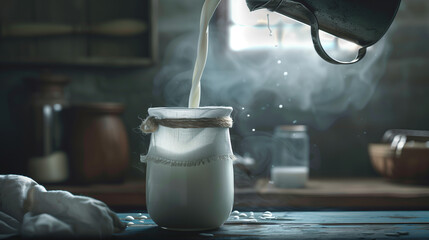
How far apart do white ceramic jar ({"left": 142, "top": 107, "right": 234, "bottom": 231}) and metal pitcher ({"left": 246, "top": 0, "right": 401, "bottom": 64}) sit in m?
0.29

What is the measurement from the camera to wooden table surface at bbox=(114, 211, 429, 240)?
0.86 m

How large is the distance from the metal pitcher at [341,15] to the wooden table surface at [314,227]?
33 cm

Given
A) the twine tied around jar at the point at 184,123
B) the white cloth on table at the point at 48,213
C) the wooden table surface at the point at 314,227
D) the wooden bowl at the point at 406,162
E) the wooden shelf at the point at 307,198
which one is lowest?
the wooden shelf at the point at 307,198

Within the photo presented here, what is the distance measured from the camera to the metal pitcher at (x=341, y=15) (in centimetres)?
106

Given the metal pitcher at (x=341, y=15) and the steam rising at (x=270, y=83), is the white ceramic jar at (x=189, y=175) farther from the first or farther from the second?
the steam rising at (x=270, y=83)

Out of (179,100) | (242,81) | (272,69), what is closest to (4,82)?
(179,100)

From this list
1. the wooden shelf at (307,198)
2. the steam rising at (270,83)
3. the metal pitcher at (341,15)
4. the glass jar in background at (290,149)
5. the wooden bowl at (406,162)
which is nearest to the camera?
the metal pitcher at (341,15)

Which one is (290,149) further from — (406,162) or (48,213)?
(48,213)

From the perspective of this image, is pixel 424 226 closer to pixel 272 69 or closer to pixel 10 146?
pixel 272 69

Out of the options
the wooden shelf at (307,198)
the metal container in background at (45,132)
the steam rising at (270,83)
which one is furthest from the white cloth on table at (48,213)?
the steam rising at (270,83)

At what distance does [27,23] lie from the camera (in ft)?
8.27

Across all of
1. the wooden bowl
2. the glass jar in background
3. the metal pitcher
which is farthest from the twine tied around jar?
the wooden bowl

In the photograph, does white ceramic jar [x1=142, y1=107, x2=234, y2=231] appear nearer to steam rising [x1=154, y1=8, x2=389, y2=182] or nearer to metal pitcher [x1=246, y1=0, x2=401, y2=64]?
metal pitcher [x1=246, y1=0, x2=401, y2=64]

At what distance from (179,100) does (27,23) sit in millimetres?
866
